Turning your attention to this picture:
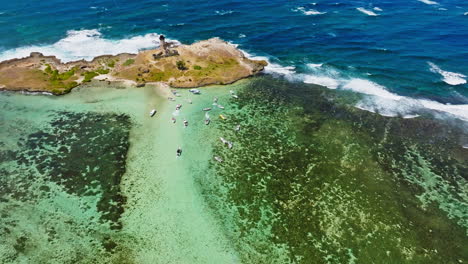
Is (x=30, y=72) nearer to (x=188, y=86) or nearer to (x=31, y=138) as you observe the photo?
(x=31, y=138)

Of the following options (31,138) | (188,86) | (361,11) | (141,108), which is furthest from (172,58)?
(361,11)

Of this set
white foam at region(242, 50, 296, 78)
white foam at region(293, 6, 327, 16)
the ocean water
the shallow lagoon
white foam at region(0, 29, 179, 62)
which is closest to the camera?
the shallow lagoon

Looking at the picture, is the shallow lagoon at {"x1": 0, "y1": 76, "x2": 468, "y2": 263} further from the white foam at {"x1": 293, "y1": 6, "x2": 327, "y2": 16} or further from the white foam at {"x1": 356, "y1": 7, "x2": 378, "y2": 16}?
the white foam at {"x1": 356, "y1": 7, "x2": 378, "y2": 16}

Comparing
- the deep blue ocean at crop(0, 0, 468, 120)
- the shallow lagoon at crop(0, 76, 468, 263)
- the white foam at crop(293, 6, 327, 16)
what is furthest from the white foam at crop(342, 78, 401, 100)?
the white foam at crop(293, 6, 327, 16)

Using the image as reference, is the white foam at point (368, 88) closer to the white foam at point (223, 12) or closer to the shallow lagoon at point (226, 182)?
the shallow lagoon at point (226, 182)

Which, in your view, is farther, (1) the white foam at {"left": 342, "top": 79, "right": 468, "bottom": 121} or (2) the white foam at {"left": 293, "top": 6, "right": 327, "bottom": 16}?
(2) the white foam at {"left": 293, "top": 6, "right": 327, "bottom": 16}

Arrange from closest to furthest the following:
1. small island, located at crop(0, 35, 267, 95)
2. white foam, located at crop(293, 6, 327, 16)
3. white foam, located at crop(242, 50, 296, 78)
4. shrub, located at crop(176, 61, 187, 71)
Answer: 1. small island, located at crop(0, 35, 267, 95)
2. shrub, located at crop(176, 61, 187, 71)
3. white foam, located at crop(242, 50, 296, 78)
4. white foam, located at crop(293, 6, 327, 16)
